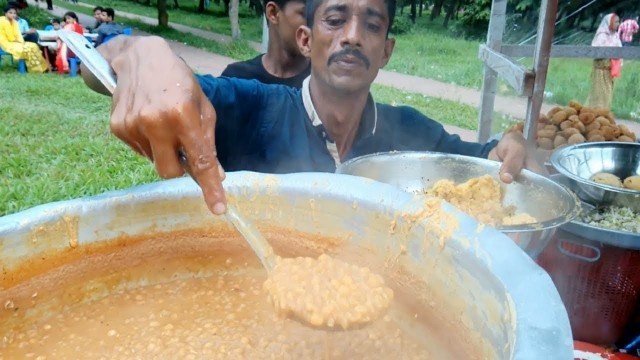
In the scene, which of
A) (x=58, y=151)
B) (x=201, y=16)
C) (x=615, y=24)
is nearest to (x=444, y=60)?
(x=615, y=24)

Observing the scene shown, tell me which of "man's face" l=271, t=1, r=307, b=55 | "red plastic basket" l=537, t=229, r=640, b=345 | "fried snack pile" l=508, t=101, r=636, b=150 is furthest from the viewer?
"fried snack pile" l=508, t=101, r=636, b=150

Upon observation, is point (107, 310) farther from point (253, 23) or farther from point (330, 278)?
point (253, 23)

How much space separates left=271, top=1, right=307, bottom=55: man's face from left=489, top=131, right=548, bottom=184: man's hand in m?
1.43

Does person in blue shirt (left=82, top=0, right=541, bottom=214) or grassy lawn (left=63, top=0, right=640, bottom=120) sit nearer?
person in blue shirt (left=82, top=0, right=541, bottom=214)

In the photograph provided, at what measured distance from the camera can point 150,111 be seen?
3.48 ft

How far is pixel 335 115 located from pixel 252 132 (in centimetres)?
34

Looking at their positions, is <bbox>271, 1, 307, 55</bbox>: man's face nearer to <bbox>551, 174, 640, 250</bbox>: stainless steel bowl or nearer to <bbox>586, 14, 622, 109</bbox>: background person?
<bbox>551, 174, 640, 250</bbox>: stainless steel bowl

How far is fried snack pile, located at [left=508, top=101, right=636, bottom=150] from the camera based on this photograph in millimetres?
3463

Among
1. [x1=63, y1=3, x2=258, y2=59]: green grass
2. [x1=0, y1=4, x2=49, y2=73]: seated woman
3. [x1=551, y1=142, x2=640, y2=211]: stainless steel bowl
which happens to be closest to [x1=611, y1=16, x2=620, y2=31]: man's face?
[x1=551, y1=142, x2=640, y2=211]: stainless steel bowl

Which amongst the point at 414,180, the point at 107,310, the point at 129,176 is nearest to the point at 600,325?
the point at 414,180

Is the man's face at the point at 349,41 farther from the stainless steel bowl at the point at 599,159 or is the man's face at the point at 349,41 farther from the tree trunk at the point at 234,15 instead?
the tree trunk at the point at 234,15

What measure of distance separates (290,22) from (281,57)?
0.21 m

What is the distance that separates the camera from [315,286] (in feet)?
4.15

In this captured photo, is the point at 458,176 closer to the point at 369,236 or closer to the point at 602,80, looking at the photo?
the point at 369,236
